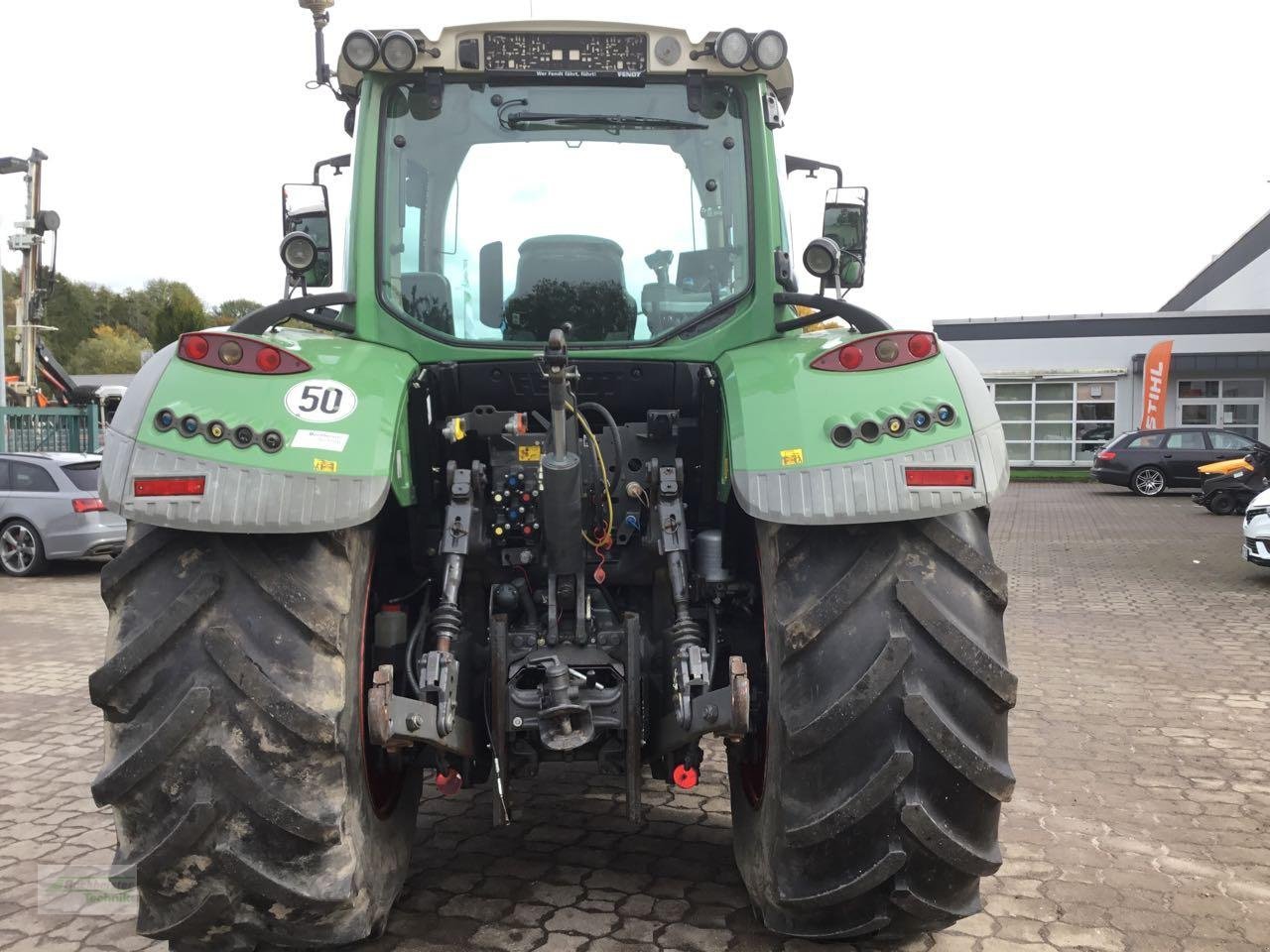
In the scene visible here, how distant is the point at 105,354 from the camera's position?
238 ft

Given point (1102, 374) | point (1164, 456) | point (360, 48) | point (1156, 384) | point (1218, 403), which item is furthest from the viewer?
point (1102, 374)

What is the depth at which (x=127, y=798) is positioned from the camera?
279 centimetres

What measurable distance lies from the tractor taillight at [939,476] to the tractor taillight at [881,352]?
0.37m

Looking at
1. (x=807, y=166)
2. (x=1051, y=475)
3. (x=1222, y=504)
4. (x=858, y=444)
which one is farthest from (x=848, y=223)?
(x=1051, y=475)

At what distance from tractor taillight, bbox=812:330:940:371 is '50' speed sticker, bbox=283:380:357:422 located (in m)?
1.33

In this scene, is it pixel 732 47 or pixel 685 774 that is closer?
pixel 685 774

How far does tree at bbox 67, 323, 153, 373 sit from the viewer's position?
71.6 m

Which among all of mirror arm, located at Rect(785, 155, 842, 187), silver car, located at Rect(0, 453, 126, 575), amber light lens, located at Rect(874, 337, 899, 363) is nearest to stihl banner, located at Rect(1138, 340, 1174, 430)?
silver car, located at Rect(0, 453, 126, 575)

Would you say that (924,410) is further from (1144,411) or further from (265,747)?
(1144,411)

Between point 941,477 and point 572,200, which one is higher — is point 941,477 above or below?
below

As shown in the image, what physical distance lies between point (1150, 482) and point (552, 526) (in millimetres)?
26396

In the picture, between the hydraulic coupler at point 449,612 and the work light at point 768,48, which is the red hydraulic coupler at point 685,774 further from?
the work light at point 768,48

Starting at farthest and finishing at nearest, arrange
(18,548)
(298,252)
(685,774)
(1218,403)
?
(1218,403) → (18,548) → (298,252) → (685,774)

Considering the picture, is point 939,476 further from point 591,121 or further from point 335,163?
point 335,163
